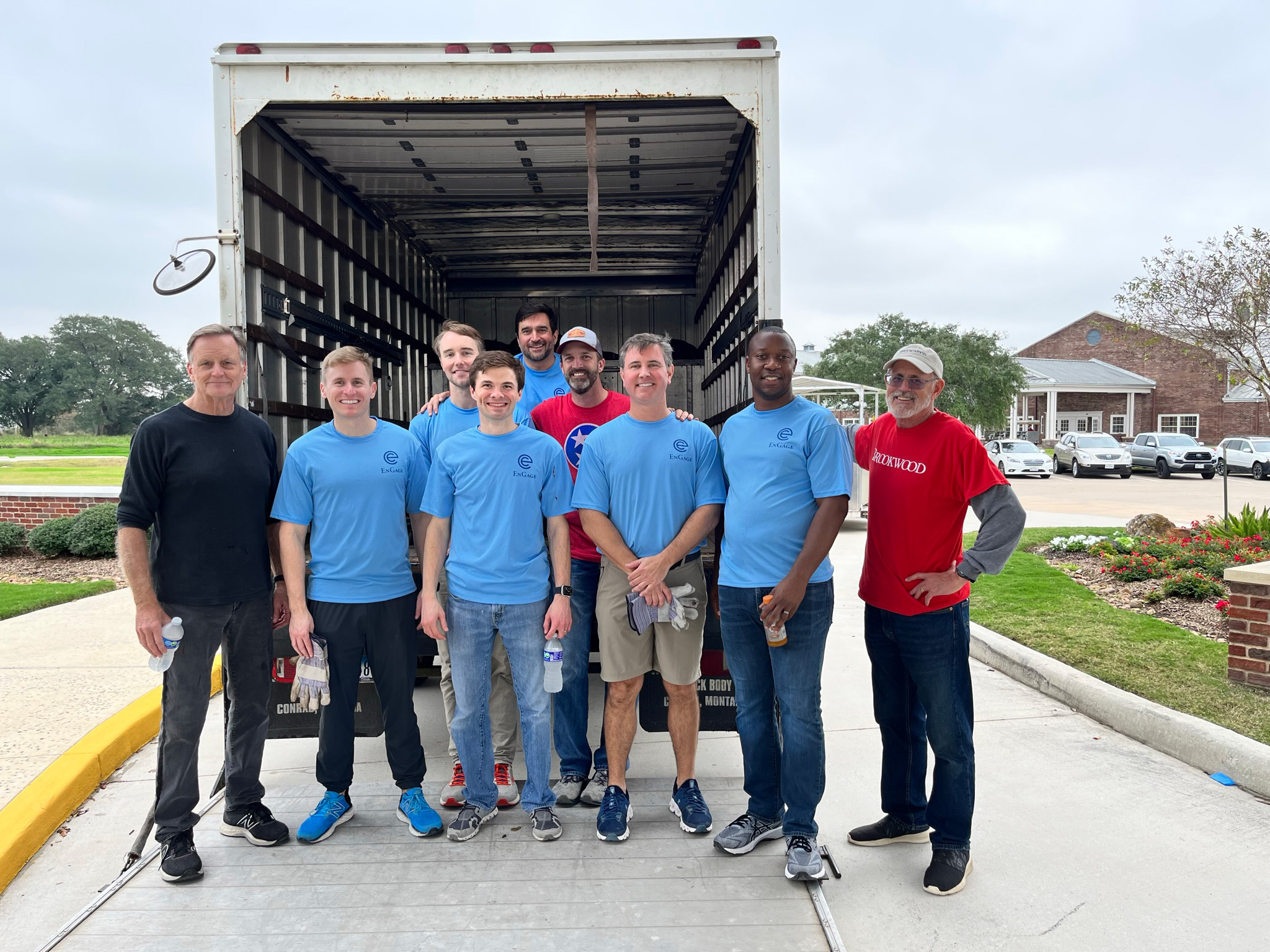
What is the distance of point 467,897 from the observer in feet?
9.28

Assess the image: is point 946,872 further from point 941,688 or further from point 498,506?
point 498,506

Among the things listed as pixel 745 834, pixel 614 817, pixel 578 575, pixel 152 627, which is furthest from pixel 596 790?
pixel 152 627

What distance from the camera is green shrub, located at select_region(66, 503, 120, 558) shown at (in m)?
10.1

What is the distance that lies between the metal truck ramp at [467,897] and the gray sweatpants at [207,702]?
9.5 inches

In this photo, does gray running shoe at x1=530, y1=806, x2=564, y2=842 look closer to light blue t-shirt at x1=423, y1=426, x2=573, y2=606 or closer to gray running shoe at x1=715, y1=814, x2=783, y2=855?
gray running shoe at x1=715, y1=814, x2=783, y2=855

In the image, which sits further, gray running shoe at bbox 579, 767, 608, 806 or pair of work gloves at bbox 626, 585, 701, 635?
gray running shoe at bbox 579, 767, 608, 806

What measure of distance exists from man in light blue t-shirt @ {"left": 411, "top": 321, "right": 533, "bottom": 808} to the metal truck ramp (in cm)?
26

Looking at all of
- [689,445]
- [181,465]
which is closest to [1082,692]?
[689,445]

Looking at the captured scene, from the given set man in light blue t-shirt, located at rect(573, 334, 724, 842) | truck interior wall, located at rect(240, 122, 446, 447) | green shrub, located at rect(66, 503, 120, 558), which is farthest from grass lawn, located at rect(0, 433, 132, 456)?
man in light blue t-shirt, located at rect(573, 334, 724, 842)

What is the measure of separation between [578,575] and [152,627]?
1567 millimetres

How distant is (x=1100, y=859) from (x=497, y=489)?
2688 millimetres

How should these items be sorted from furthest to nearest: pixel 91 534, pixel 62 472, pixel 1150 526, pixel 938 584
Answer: pixel 62 472
pixel 1150 526
pixel 91 534
pixel 938 584

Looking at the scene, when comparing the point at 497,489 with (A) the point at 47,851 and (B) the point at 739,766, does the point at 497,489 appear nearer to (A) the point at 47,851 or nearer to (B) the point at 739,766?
(B) the point at 739,766

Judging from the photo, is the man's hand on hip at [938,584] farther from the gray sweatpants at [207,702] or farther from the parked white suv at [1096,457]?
the parked white suv at [1096,457]
